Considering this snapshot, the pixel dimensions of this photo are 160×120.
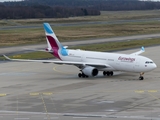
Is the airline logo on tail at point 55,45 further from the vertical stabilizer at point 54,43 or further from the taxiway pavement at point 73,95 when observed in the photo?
the taxiway pavement at point 73,95

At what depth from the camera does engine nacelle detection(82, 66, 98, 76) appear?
59.1 meters

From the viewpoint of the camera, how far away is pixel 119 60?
58.5 m

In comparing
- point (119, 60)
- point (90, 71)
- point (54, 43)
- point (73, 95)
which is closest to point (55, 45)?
point (54, 43)

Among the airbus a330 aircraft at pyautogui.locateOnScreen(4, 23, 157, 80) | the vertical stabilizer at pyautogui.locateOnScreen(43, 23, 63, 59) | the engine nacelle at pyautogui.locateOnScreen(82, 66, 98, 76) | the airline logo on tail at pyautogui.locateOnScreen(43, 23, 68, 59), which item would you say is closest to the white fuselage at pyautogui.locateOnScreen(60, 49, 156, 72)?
the airbus a330 aircraft at pyautogui.locateOnScreen(4, 23, 157, 80)

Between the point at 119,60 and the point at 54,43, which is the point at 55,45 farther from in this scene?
the point at 119,60

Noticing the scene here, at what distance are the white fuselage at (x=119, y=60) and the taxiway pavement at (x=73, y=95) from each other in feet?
4.71

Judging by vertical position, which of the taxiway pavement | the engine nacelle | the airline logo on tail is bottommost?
the taxiway pavement

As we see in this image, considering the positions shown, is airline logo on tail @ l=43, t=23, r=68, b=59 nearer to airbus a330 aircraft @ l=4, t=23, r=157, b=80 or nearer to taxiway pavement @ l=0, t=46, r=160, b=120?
airbus a330 aircraft @ l=4, t=23, r=157, b=80

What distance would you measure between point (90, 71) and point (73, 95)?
1163 cm

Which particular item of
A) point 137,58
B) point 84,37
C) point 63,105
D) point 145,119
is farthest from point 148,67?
point 84,37

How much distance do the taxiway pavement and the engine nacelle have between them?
2.17ft

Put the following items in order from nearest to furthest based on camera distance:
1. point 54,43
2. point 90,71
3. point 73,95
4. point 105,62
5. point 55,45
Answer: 1. point 73,95
2. point 90,71
3. point 105,62
4. point 55,45
5. point 54,43

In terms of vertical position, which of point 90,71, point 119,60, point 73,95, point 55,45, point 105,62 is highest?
point 55,45

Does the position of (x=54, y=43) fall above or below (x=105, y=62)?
above
